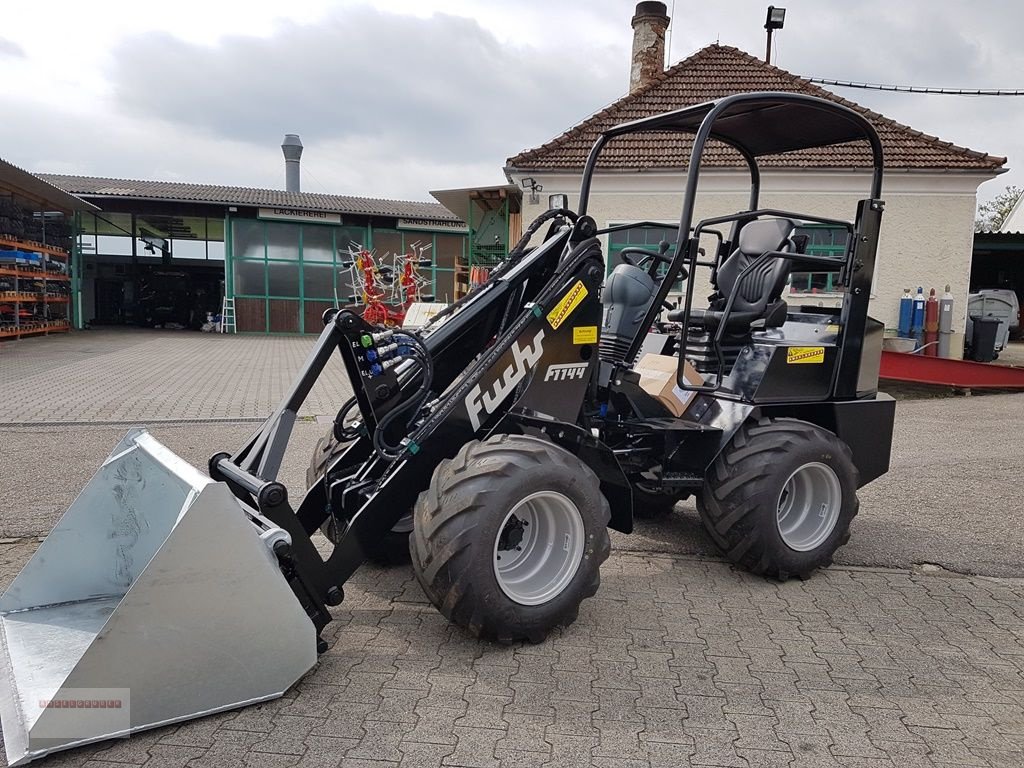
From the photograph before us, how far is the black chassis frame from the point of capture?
126 inches

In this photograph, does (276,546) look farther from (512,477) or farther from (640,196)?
(640,196)

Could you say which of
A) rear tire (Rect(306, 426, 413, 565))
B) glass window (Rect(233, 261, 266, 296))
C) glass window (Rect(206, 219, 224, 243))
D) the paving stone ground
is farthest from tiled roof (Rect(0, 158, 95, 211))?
rear tire (Rect(306, 426, 413, 565))

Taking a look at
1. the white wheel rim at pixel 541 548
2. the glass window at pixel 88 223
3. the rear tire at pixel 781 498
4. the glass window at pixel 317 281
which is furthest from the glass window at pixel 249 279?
the white wheel rim at pixel 541 548

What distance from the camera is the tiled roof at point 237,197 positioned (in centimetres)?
2292

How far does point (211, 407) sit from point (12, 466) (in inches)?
126

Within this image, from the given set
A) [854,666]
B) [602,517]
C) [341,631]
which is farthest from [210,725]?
[854,666]

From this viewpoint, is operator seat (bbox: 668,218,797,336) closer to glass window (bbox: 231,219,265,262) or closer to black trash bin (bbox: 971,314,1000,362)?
black trash bin (bbox: 971,314,1000,362)

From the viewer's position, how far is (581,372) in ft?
12.4

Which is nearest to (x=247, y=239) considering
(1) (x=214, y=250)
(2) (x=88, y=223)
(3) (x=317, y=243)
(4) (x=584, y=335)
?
(3) (x=317, y=243)

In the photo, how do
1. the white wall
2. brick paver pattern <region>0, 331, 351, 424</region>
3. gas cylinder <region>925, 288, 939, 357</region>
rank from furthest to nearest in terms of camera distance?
the white wall < gas cylinder <region>925, 288, 939, 357</region> < brick paver pattern <region>0, 331, 351, 424</region>

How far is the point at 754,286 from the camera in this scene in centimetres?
455

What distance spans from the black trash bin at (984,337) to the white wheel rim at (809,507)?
42.6ft

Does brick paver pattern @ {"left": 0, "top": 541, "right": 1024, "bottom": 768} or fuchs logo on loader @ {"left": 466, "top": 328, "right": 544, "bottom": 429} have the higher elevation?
fuchs logo on loader @ {"left": 466, "top": 328, "right": 544, "bottom": 429}

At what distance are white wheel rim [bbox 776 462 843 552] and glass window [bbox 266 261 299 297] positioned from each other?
2124 centimetres
